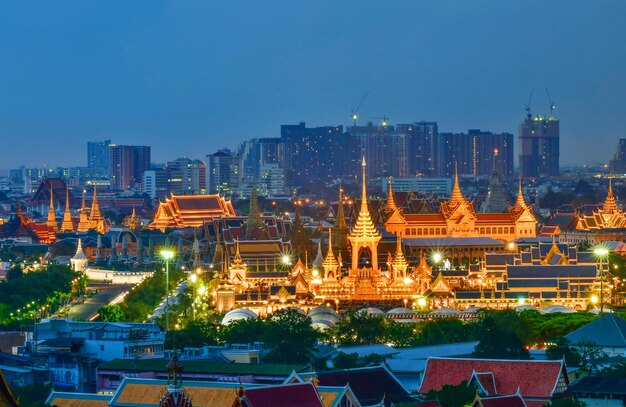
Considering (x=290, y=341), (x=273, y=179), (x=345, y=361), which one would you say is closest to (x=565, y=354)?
(x=345, y=361)

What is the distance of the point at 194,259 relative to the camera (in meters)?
79.2

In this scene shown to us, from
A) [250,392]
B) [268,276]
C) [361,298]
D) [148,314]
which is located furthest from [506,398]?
[268,276]

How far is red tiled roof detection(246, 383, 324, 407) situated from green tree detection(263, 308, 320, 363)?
11117 mm

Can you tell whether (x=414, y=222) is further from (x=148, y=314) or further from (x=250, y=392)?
(x=250, y=392)

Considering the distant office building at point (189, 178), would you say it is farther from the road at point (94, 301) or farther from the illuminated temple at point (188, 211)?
the road at point (94, 301)

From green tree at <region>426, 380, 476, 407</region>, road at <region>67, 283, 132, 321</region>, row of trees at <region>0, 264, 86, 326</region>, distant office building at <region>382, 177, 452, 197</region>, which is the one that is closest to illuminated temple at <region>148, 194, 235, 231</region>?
road at <region>67, 283, 132, 321</region>

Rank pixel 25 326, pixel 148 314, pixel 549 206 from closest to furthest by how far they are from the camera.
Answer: pixel 25 326
pixel 148 314
pixel 549 206

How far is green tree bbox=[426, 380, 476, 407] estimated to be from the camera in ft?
103

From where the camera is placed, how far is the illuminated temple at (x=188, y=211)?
363 feet

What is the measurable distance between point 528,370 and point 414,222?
57.8 meters

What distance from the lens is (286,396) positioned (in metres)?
29.4

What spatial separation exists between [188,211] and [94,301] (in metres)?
43.1

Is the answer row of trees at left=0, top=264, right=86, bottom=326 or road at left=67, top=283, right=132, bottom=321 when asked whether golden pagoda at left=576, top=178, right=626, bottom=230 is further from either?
row of trees at left=0, top=264, right=86, bottom=326

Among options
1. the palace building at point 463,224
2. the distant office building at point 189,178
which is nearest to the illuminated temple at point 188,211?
the palace building at point 463,224
